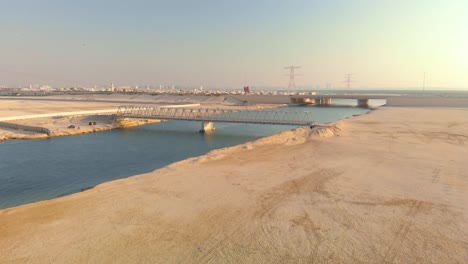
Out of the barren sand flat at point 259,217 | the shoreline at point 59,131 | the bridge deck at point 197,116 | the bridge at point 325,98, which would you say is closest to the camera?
the barren sand flat at point 259,217

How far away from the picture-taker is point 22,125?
3422 centimetres

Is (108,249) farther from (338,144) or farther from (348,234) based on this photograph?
(338,144)

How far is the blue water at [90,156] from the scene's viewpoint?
55.0 feet

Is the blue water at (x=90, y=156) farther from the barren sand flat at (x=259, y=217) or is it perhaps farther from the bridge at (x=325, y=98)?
the bridge at (x=325, y=98)

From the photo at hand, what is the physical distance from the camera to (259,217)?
422 inches

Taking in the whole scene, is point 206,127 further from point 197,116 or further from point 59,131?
point 59,131

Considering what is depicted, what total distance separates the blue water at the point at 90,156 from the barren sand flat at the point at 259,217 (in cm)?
388

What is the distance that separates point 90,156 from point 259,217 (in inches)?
673

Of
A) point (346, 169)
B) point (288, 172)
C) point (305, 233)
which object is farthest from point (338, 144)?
point (305, 233)

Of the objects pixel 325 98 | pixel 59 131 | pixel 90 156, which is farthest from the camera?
pixel 325 98

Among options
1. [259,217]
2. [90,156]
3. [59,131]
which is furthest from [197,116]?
[259,217]

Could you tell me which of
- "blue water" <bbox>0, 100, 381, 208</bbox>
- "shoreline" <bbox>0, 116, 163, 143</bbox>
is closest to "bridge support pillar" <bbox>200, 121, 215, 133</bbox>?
"blue water" <bbox>0, 100, 381, 208</bbox>

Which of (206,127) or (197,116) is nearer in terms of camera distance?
(206,127)

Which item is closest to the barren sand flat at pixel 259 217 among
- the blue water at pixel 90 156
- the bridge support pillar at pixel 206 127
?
the blue water at pixel 90 156
